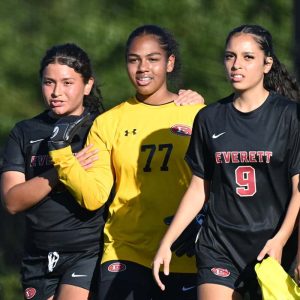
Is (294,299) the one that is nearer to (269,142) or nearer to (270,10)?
(269,142)

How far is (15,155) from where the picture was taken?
7035 millimetres

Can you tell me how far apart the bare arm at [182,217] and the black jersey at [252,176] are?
8 cm

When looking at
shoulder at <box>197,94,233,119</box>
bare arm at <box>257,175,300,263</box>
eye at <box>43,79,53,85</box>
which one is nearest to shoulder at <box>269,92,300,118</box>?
shoulder at <box>197,94,233,119</box>

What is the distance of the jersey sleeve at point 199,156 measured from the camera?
6.27m

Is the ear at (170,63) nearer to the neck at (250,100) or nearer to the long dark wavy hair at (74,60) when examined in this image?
the long dark wavy hair at (74,60)

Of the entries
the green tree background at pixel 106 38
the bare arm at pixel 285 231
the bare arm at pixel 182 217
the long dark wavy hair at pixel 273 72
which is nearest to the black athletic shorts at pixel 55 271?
the bare arm at pixel 182 217

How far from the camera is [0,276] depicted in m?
11.1

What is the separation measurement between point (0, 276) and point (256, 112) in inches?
215

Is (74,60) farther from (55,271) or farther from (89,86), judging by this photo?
(55,271)

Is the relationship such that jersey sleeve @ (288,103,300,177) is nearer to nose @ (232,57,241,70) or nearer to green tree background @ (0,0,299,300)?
nose @ (232,57,241,70)

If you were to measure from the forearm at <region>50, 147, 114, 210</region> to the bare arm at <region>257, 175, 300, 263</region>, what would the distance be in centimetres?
109

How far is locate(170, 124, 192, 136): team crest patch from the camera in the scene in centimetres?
670

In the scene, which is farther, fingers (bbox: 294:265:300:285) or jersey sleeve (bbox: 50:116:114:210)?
jersey sleeve (bbox: 50:116:114:210)

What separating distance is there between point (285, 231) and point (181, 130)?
40.5 inches
